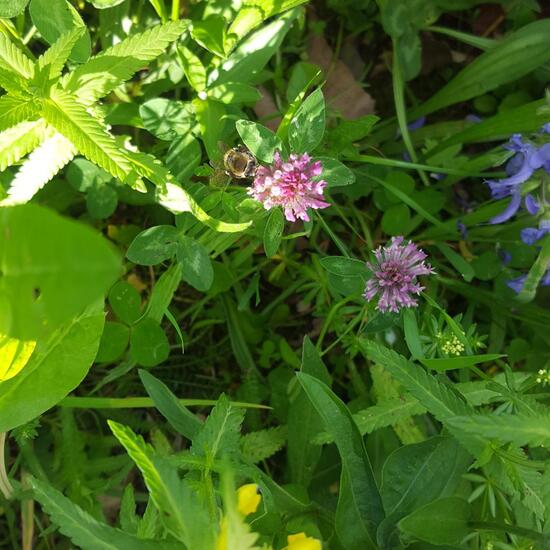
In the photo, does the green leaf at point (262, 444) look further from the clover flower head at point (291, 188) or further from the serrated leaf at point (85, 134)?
the serrated leaf at point (85, 134)

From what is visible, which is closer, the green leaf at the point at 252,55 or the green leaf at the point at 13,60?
the green leaf at the point at 13,60

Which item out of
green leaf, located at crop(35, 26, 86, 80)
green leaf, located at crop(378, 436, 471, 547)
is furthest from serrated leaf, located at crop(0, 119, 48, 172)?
green leaf, located at crop(378, 436, 471, 547)

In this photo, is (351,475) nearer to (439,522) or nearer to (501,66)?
(439,522)

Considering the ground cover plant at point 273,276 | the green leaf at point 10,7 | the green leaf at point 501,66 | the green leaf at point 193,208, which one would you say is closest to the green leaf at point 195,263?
the ground cover plant at point 273,276

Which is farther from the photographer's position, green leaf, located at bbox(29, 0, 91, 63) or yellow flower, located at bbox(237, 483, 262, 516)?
green leaf, located at bbox(29, 0, 91, 63)

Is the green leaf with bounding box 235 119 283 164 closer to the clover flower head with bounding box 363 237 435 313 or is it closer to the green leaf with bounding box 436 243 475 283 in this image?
the clover flower head with bounding box 363 237 435 313

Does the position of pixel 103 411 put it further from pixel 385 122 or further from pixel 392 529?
pixel 385 122

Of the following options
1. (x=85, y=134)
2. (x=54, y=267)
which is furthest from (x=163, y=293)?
(x=54, y=267)
